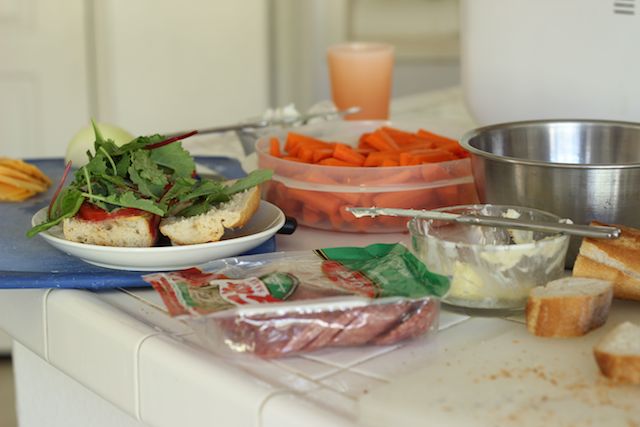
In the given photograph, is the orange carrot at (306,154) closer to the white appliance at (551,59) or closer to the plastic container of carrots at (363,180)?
the plastic container of carrots at (363,180)

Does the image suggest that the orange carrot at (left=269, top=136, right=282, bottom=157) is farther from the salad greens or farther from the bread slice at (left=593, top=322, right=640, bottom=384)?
the bread slice at (left=593, top=322, right=640, bottom=384)

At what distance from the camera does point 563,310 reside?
677 mm

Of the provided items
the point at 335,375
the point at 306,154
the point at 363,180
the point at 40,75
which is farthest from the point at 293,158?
the point at 40,75

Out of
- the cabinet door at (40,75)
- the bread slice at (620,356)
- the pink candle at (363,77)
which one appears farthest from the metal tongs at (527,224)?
the cabinet door at (40,75)

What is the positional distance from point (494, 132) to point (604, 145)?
0.12m

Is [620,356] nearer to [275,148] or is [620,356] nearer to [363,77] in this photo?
[275,148]

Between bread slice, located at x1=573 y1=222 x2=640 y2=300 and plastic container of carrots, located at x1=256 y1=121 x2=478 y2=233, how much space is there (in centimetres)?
25

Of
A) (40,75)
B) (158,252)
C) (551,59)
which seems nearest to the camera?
(158,252)

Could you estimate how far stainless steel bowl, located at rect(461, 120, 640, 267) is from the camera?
2.60 ft

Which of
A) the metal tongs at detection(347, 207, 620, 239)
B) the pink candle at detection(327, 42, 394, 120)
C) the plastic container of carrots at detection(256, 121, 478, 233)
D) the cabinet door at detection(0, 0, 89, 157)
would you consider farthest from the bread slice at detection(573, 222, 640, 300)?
the cabinet door at detection(0, 0, 89, 157)

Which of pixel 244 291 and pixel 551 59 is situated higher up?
pixel 551 59

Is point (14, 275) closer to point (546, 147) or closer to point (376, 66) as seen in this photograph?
point (546, 147)

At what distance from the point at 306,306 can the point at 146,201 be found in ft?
0.79

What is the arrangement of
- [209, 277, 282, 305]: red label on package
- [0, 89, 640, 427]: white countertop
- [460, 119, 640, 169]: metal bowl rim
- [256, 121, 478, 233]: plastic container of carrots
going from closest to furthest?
1. [0, 89, 640, 427]: white countertop
2. [209, 277, 282, 305]: red label on package
3. [460, 119, 640, 169]: metal bowl rim
4. [256, 121, 478, 233]: plastic container of carrots
